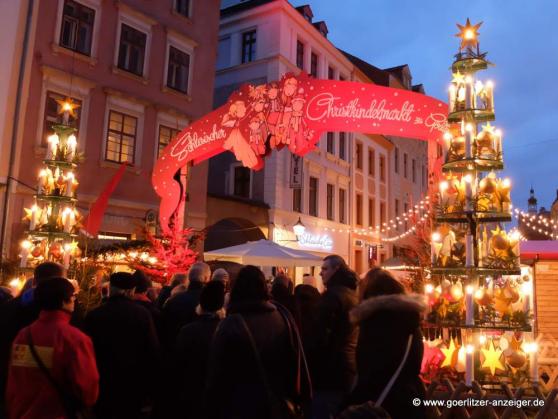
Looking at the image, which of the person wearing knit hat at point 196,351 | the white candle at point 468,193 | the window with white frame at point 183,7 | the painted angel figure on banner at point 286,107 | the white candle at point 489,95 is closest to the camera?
the person wearing knit hat at point 196,351

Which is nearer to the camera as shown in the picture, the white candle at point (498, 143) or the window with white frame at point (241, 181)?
the white candle at point (498, 143)

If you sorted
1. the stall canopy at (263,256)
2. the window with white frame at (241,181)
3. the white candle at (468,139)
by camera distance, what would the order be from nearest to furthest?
the white candle at (468,139) < the stall canopy at (263,256) < the window with white frame at (241,181)

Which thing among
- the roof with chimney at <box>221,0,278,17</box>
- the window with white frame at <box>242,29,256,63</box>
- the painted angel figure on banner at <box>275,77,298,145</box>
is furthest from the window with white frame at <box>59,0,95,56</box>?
the roof with chimney at <box>221,0,278,17</box>

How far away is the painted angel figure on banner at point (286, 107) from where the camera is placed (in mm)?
10203

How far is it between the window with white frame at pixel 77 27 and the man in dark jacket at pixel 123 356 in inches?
520

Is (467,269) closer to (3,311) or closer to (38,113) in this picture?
(3,311)

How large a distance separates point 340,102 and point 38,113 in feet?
30.8

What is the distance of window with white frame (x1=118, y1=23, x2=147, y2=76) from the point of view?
1697 cm

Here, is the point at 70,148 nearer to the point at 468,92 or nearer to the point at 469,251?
the point at 468,92

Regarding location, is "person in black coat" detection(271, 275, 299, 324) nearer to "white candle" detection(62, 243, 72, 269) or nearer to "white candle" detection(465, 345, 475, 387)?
"white candle" detection(465, 345, 475, 387)

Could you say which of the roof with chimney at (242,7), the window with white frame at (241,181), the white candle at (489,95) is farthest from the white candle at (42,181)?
the roof with chimney at (242,7)

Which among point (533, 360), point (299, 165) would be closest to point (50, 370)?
point (533, 360)

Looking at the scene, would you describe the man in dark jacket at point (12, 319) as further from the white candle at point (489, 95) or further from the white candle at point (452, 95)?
the white candle at point (489, 95)

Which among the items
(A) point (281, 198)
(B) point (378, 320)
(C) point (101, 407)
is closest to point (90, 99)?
(A) point (281, 198)
